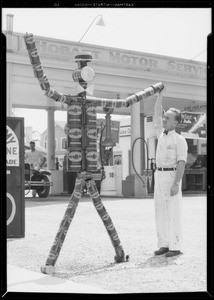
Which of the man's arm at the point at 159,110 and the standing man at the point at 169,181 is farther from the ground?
the man's arm at the point at 159,110

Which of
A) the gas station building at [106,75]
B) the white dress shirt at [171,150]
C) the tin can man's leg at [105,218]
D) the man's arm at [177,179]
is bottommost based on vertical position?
the tin can man's leg at [105,218]

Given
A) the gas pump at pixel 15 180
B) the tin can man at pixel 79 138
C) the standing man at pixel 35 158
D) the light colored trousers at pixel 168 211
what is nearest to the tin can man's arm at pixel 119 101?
the tin can man at pixel 79 138

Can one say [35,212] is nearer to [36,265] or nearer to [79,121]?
[36,265]

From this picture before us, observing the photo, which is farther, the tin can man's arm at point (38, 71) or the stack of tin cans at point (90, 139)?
the stack of tin cans at point (90, 139)

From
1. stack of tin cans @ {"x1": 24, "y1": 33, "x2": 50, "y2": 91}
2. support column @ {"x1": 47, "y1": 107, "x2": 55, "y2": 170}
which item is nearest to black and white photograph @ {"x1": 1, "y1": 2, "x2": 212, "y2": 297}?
stack of tin cans @ {"x1": 24, "y1": 33, "x2": 50, "y2": 91}

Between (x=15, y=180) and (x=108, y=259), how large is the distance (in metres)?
1.19

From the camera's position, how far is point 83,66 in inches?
174

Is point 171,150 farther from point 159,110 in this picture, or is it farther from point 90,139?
point 90,139

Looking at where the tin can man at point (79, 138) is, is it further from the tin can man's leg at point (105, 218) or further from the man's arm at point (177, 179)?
the man's arm at point (177, 179)

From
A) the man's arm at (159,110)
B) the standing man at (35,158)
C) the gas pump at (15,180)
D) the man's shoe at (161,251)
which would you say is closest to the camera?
the gas pump at (15,180)

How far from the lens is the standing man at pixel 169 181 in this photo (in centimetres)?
506

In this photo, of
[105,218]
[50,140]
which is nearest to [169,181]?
[105,218]
